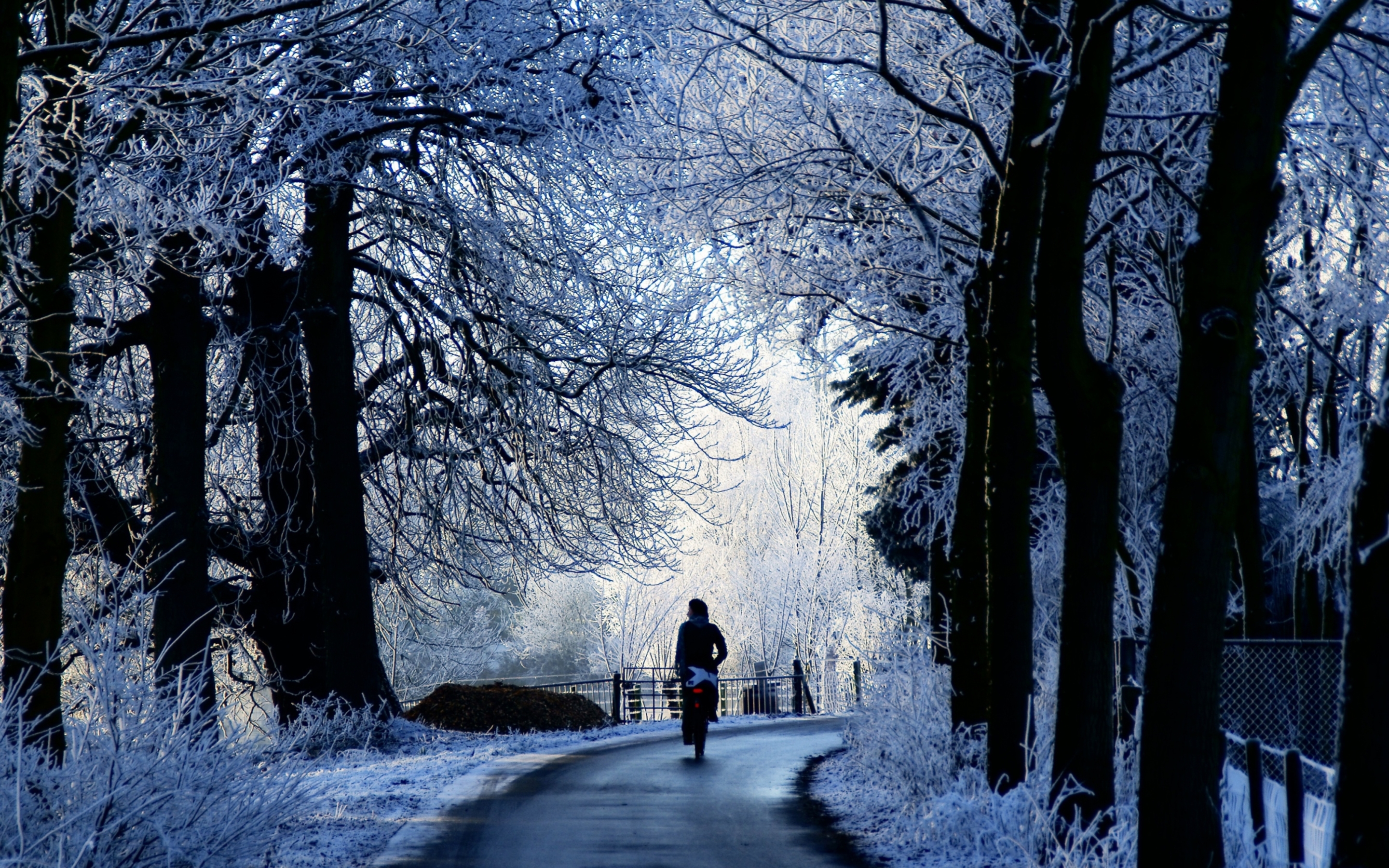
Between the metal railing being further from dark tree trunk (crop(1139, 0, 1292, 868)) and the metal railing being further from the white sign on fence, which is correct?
dark tree trunk (crop(1139, 0, 1292, 868))

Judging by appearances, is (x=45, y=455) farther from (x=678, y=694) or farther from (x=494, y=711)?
(x=678, y=694)

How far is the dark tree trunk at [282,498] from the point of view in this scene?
15508mm

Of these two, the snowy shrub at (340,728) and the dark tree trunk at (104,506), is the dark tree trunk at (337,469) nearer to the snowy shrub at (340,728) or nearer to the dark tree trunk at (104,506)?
the snowy shrub at (340,728)

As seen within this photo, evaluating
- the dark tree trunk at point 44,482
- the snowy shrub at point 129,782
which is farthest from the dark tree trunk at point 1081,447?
the dark tree trunk at point 44,482

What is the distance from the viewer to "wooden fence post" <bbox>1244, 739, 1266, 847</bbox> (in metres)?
6.36

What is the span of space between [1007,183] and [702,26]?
3.85m

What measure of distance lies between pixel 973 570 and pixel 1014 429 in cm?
187

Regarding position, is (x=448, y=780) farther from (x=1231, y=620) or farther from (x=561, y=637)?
(x=561, y=637)

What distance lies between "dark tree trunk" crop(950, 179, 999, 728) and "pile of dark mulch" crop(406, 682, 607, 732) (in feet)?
30.1

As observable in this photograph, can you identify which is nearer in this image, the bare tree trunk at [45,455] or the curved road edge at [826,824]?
the bare tree trunk at [45,455]

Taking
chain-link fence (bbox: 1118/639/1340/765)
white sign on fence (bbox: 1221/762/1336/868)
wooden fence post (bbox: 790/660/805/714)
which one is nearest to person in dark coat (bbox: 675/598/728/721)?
chain-link fence (bbox: 1118/639/1340/765)

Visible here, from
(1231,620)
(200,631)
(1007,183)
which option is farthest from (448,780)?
(1231,620)

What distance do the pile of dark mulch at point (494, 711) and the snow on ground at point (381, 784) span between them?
1208mm

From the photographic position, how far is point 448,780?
11.0 m
